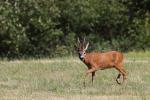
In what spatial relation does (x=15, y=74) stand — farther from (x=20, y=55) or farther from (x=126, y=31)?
(x=126, y=31)

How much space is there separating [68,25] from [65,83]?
85.2ft

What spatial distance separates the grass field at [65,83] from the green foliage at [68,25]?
46.0 ft

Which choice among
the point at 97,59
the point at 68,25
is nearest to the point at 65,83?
the point at 97,59

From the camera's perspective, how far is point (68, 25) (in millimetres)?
44344

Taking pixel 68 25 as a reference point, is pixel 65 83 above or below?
below

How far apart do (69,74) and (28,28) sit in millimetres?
19244

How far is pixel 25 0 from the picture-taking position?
3959 cm

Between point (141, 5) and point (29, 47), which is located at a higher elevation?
point (141, 5)

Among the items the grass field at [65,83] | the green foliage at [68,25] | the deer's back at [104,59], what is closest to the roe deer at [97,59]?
the deer's back at [104,59]

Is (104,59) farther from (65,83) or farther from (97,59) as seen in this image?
(65,83)

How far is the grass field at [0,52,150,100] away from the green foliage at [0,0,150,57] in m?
14.0

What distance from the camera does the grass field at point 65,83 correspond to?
15523 millimetres

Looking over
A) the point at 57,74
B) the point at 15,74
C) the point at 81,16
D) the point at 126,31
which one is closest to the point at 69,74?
the point at 57,74

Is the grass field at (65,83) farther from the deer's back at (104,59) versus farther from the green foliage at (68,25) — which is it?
the green foliage at (68,25)
